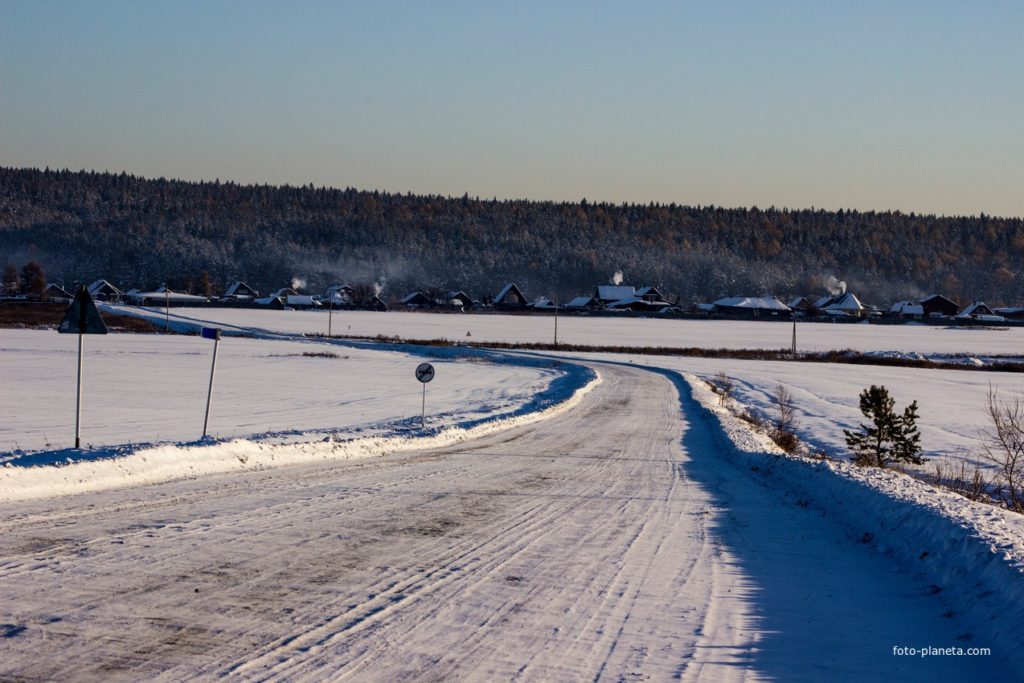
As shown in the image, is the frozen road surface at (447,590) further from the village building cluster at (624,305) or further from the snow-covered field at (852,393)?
the village building cluster at (624,305)

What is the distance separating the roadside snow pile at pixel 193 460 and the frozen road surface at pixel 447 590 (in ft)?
1.80

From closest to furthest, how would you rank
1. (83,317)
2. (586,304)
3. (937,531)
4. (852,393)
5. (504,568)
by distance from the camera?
(504,568) < (937,531) < (83,317) < (852,393) < (586,304)

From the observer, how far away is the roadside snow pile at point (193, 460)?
10750mm

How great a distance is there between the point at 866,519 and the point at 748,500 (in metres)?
2.29

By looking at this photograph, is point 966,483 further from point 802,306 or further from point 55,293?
point 55,293

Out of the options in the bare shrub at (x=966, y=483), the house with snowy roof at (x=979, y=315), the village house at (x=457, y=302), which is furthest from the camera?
the village house at (x=457, y=302)

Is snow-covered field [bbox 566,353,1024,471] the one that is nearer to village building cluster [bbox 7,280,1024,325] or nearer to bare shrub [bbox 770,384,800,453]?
bare shrub [bbox 770,384,800,453]

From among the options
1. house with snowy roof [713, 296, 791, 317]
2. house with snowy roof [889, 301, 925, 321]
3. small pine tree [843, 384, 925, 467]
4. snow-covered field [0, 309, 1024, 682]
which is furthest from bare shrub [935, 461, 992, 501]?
house with snowy roof [889, 301, 925, 321]

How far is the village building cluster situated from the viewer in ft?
537

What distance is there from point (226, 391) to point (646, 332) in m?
83.6

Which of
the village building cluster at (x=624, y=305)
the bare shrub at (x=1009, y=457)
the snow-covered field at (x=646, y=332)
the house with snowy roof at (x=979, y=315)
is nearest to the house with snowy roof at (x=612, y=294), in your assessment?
the village building cluster at (x=624, y=305)

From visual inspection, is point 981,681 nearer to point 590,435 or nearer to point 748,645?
point 748,645

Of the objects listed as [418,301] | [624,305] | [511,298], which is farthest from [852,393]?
[511,298]

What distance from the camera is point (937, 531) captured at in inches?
350
